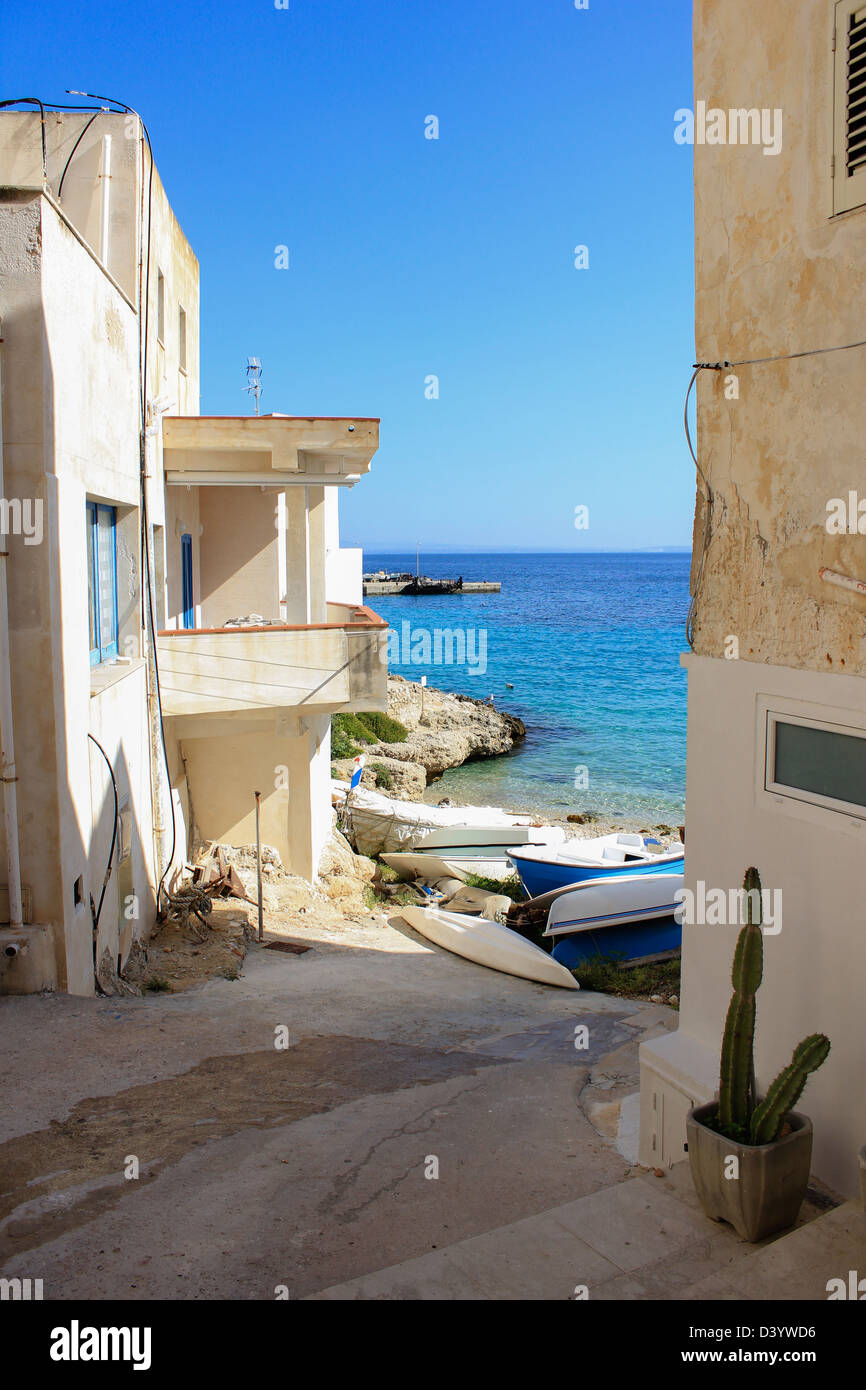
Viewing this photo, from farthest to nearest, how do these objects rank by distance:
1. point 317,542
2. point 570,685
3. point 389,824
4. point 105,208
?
point 570,685 → point 389,824 → point 317,542 → point 105,208

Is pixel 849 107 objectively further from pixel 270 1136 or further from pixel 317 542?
pixel 317 542

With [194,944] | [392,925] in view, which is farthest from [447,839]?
[194,944]

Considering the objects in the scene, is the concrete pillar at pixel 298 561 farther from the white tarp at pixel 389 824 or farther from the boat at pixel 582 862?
the white tarp at pixel 389 824

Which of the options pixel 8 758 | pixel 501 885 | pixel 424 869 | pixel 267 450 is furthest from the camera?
pixel 424 869

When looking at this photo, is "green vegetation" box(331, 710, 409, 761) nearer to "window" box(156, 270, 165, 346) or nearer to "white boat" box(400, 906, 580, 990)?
"white boat" box(400, 906, 580, 990)

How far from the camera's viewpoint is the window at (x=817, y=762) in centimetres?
424

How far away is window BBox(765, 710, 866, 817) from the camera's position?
13.9 ft

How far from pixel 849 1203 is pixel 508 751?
1407 inches

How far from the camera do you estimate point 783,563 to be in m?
4.71

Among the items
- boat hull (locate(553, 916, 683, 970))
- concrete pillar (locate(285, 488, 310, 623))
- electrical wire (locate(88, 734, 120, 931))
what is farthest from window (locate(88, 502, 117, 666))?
boat hull (locate(553, 916, 683, 970))

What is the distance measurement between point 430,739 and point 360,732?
3.07 meters

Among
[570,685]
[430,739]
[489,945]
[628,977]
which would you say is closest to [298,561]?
[489,945]

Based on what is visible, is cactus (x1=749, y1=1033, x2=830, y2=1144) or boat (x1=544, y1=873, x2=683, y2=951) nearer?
cactus (x1=749, y1=1033, x2=830, y2=1144)

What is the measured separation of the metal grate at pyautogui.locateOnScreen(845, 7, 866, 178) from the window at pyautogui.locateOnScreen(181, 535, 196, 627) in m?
12.9
